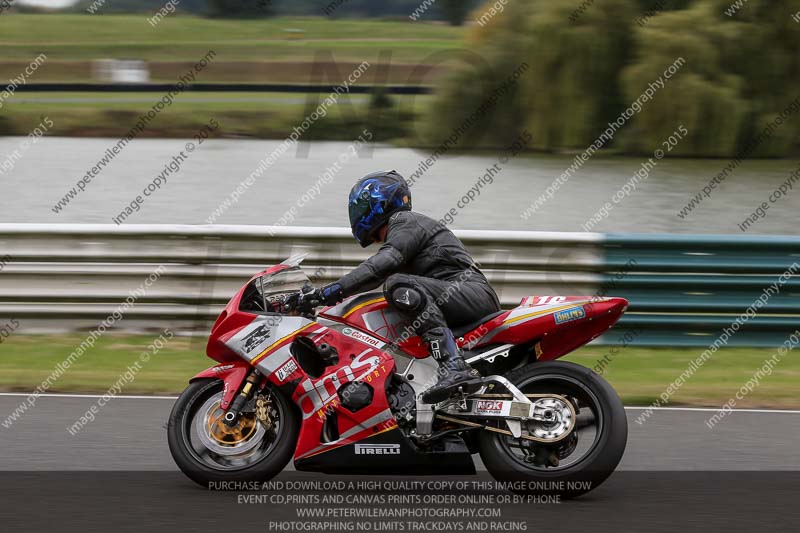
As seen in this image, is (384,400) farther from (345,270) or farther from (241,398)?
(345,270)

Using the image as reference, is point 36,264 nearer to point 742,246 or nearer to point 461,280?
point 461,280

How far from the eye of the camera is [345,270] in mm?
9297

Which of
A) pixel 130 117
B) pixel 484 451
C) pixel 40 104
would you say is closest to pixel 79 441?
pixel 484 451

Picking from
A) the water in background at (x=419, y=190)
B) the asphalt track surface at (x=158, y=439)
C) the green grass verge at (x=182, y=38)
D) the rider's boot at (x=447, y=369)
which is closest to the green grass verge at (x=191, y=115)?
the water in background at (x=419, y=190)

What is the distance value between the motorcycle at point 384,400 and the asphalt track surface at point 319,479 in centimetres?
21

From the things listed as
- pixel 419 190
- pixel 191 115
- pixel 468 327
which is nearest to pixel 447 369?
pixel 468 327

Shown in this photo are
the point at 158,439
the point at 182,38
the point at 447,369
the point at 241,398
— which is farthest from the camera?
the point at 182,38

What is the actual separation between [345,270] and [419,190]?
12.4m

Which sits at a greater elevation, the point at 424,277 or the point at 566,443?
the point at 424,277

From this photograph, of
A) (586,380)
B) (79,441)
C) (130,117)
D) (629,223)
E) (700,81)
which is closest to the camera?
(586,380)

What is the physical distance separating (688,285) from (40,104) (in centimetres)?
2852

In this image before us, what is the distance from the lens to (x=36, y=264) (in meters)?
9.48

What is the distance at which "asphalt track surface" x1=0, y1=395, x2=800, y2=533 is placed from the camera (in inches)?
194

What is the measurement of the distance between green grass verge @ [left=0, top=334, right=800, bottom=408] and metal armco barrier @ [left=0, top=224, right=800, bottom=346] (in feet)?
0.51
